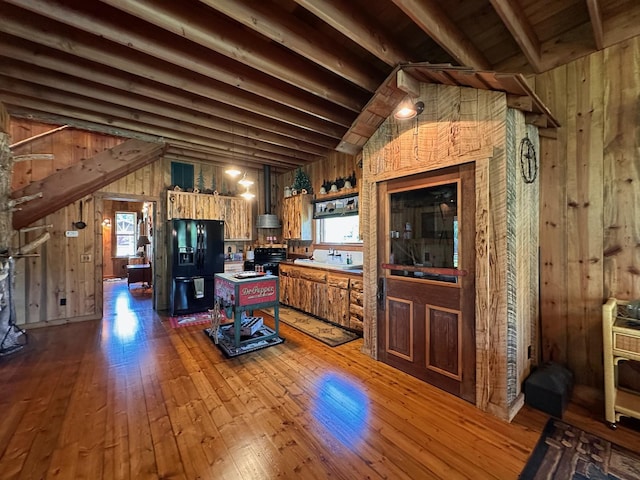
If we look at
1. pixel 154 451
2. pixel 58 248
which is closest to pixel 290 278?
pixel 154 451

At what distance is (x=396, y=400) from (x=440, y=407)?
35cm

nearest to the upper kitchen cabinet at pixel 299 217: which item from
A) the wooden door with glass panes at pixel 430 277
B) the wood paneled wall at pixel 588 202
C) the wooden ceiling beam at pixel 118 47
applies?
the wooden ceiling beam at pixel 118 47

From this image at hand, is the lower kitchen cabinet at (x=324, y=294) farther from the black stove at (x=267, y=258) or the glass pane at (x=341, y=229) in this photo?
the glass pane at (x=341, y=229)

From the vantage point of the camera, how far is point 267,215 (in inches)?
236

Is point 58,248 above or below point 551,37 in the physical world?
below

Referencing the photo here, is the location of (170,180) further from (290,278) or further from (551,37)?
(551,37)

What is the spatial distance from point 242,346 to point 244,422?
4.59 feet

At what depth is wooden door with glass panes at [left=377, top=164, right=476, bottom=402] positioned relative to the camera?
2.29 m

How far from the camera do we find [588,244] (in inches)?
93.4

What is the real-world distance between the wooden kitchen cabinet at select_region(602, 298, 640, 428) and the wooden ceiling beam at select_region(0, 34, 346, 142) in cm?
365

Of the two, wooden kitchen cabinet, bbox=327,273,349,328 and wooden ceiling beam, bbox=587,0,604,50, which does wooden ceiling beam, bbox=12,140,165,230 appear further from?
wooden ceiling beam, bbox=587,0,604,50

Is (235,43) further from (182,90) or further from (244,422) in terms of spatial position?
(244,422)

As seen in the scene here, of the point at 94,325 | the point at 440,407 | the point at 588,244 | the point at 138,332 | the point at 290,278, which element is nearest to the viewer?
the point at 440,407

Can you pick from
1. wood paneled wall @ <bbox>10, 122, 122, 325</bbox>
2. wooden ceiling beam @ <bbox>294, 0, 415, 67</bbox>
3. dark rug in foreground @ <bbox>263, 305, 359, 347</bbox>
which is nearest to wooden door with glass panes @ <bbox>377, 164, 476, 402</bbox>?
dark rug in foreground @ <bbox>263, 305, 359, 347</bbox>
